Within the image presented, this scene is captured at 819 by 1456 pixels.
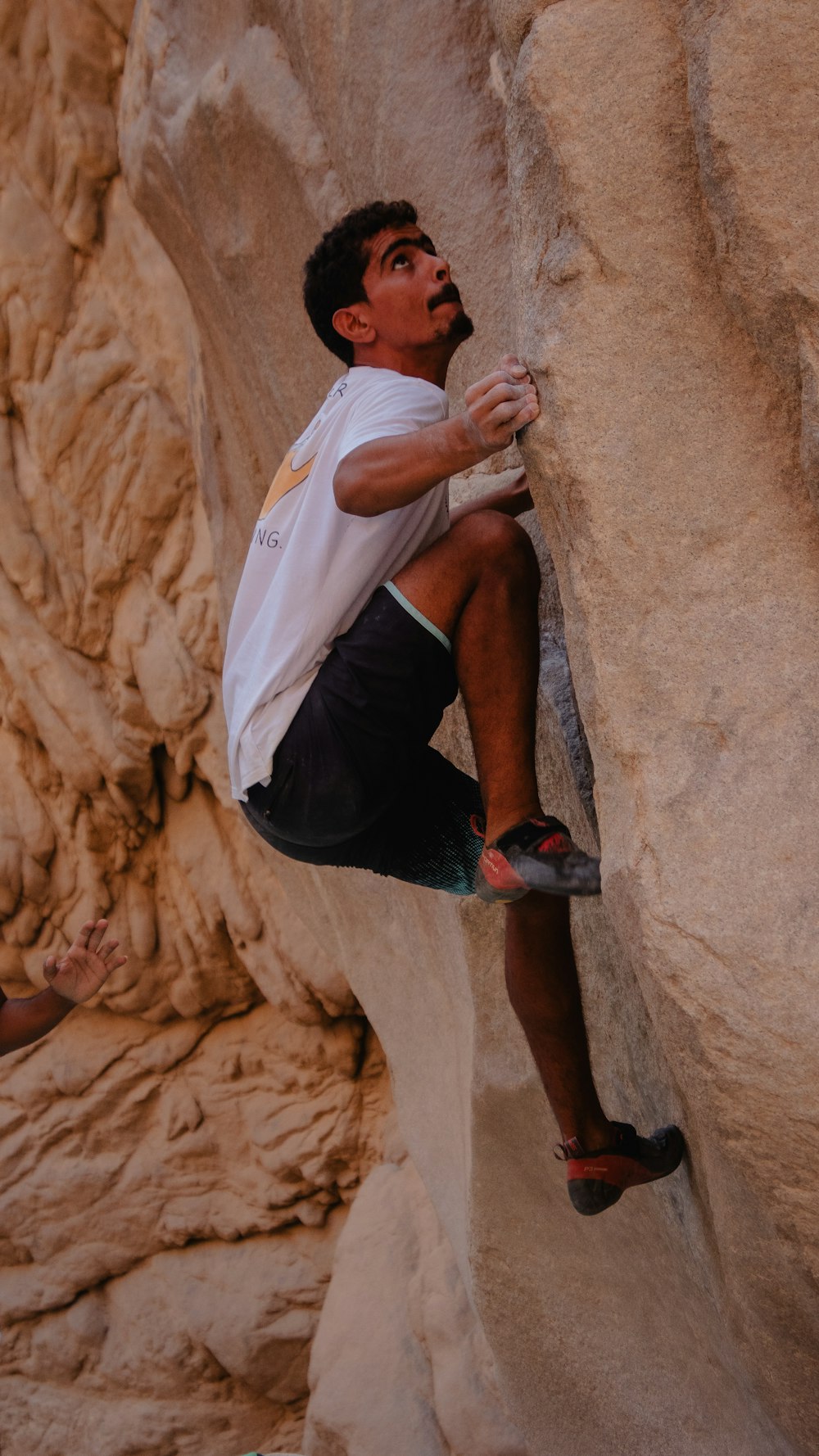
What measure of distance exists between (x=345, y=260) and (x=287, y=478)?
363 millimetres

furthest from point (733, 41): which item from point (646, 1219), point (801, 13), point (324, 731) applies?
point (646, 1219)

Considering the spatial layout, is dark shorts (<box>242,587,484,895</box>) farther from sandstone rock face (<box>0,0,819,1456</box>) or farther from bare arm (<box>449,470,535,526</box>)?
bare arm (<box>449,470,535,526</box>)

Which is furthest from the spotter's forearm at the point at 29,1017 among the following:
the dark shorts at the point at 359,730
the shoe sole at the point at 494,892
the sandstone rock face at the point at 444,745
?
the shoe sole at the point at 494,892

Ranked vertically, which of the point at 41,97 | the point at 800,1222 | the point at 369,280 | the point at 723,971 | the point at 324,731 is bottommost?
the point at 800,1222

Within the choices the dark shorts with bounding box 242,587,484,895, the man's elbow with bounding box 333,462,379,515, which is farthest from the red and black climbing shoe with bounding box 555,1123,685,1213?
the man's elbow with bounding box 333,462,379,515

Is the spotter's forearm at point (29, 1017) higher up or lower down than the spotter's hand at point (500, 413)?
lower down

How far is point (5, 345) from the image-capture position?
4652mm

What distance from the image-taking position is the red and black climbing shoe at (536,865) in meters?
1.89

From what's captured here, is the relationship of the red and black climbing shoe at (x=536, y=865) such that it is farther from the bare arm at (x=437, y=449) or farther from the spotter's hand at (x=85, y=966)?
the spotter's hand at (x=85, y=966)

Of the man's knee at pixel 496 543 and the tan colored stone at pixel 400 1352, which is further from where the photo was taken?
the tan colored stone at pixel 400 1352

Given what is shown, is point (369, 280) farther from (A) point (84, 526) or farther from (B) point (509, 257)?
(A) point (84, 526)

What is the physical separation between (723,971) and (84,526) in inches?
137

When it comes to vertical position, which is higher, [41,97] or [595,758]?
[41,97]

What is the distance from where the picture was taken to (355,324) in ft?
7.39
